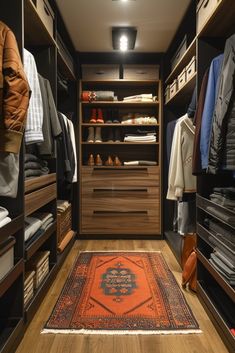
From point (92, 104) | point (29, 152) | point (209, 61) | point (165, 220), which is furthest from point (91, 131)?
point (209, 61)

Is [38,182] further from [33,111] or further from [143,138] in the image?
[143,138]

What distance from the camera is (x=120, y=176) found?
12.9ft

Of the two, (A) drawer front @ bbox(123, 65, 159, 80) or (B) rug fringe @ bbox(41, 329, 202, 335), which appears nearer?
(B) rug fringe @ bbox(41, 329, 202, 335)

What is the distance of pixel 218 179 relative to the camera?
2.15 meters

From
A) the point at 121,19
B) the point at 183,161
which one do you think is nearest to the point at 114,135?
the point at 121,19

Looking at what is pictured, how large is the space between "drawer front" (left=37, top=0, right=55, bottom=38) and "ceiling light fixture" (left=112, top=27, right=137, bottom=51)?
2.64ft

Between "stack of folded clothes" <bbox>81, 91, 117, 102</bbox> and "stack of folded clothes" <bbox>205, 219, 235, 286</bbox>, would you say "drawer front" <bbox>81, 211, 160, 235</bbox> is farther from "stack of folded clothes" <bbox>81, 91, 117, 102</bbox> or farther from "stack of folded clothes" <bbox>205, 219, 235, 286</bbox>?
"stack of folded clothes" <bbox>205, 219, 235, 286</bbox>

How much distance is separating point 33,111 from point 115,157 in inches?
87.4

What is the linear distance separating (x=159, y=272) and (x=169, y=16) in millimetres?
2282

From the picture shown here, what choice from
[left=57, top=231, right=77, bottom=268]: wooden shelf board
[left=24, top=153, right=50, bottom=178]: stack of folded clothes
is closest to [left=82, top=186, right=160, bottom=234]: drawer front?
[left=57, top=231, right=77, bottom=268]: wooden shelf board

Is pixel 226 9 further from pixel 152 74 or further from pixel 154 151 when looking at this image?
pixel 154 151

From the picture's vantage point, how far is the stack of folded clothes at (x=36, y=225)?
1967 millimetres

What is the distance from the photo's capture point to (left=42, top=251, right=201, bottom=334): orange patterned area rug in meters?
1.82

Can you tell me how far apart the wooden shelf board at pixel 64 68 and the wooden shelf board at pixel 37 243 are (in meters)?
1.49
